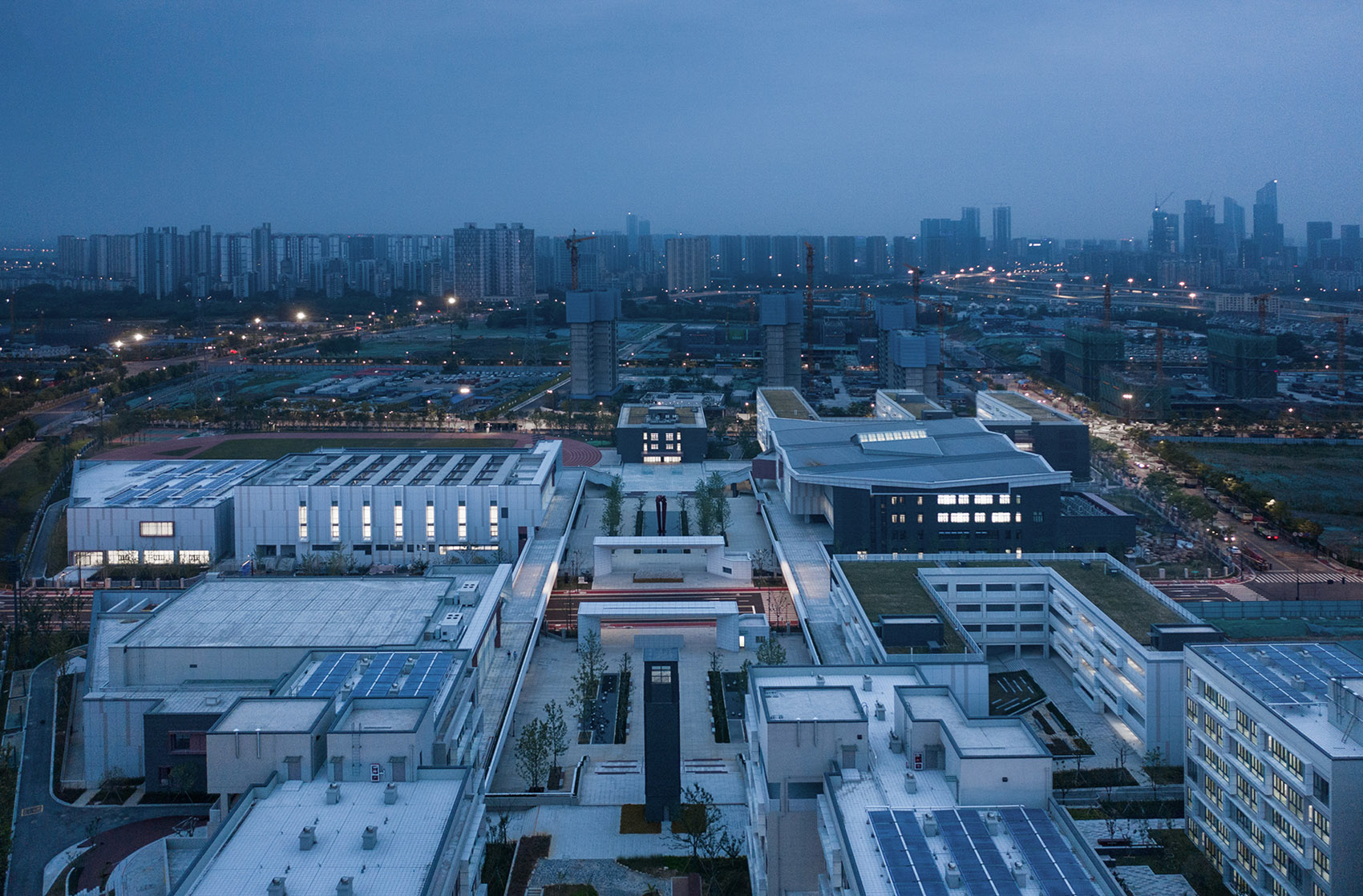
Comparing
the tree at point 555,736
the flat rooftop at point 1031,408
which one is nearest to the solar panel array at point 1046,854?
the tree at point 555,736

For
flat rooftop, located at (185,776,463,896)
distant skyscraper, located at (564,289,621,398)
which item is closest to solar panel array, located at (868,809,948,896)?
flat rooftop, located at (185,776,463,896)

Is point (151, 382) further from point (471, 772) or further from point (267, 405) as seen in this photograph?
point (471, 772)

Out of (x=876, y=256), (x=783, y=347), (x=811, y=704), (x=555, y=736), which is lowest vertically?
(x=555, y=736)

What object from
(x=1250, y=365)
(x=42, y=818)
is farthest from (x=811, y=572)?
(x=1250, y=365)

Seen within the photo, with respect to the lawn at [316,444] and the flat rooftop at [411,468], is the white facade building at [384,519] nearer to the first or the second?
the flat rooftop at [411,468]

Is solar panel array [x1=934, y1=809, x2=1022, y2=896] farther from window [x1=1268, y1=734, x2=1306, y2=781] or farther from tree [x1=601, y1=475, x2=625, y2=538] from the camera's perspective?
tree [x1=601, y1=475, x2=625, y2=538]

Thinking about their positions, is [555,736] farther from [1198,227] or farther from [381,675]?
[1198,227]
